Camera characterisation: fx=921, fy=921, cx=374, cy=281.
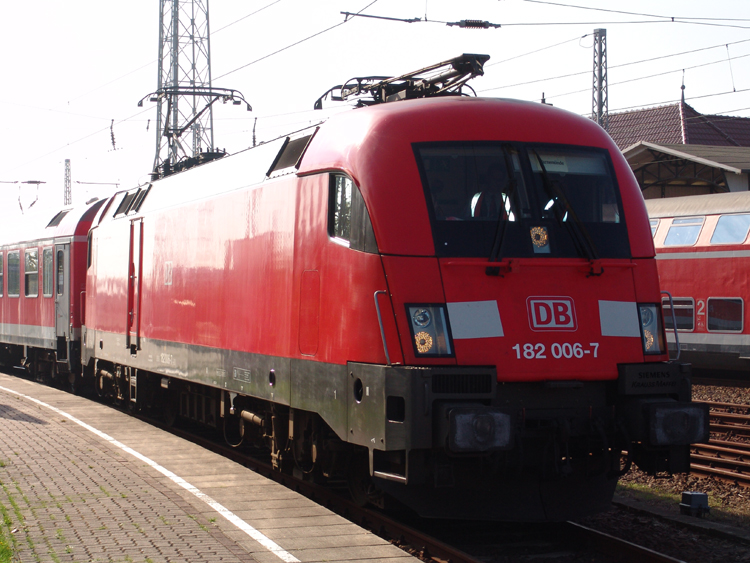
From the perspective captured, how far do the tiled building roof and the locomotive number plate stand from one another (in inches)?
1412

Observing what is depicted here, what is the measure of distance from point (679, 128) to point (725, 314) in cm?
2632

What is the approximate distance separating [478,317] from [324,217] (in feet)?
5.40

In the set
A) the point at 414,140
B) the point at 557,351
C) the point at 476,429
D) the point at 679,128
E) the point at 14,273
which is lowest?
the point at 476,429

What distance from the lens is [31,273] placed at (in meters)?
20.8

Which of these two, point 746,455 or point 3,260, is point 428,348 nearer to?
point 746,455

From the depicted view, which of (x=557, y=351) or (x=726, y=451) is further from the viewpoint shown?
(x=726, y=451)

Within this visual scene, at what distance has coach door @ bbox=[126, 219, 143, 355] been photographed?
13.5 metres

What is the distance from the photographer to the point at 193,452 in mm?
10383

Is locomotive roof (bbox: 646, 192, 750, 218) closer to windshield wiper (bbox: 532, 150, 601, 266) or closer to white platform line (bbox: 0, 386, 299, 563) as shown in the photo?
windshield wiper (bbox: 532, 150, 601, 266)

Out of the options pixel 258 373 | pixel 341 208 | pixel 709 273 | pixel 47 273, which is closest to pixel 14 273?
pixel 47 273

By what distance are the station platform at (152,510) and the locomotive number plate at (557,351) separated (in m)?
1.72

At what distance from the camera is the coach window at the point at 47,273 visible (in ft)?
63.3

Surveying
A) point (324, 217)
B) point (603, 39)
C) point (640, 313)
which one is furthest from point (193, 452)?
point (603, 39)

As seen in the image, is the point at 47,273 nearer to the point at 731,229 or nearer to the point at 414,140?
the point at 731,229
